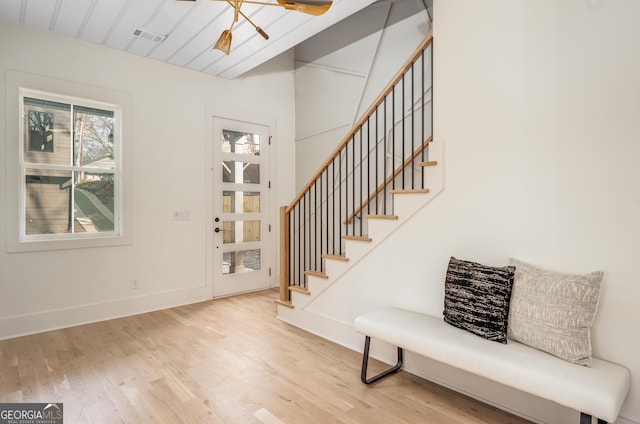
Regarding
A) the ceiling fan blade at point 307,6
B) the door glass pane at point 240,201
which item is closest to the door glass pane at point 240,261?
the door glass pane at point 240,201

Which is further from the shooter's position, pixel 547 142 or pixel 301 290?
pixel 301 290

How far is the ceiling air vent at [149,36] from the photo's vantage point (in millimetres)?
3422

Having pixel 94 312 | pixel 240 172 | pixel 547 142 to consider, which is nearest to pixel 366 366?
pixel 547 142

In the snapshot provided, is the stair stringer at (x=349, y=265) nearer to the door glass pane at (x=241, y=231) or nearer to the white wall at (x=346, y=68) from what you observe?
the door glass pane at (x=241, y=231)

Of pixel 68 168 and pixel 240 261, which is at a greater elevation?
pixel 68 168

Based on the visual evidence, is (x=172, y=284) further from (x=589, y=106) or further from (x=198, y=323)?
(x=589, y=106)

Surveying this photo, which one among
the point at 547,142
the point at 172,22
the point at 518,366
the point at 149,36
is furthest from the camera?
the point at 149,36

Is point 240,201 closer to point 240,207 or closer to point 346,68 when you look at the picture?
point 240,207

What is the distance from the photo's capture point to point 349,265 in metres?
3.12

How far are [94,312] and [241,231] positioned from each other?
1.92 m

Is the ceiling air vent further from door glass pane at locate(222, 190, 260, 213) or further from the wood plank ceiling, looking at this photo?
door glass pane at locate(222, 190, 260, 213)

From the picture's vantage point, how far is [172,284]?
14.1ft

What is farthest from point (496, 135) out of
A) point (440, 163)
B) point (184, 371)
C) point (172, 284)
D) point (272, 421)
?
point (172, 284)

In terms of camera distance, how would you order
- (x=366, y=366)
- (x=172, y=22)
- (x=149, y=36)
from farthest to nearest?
(x=149, y=36) → (x=172, y=22) → (x=366, y=366)
